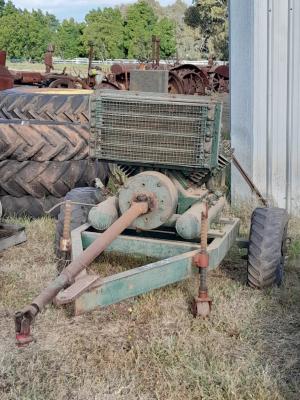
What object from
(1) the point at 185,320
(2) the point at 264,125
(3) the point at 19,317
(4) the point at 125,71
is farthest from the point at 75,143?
(4) the point at 125,71

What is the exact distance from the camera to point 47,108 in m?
6.79

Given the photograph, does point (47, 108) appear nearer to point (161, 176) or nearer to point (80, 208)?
point (80, 208)

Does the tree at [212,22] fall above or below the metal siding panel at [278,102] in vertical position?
above

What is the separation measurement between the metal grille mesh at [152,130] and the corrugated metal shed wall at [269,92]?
2.50 m

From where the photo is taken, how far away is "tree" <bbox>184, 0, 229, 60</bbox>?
51.1 meters

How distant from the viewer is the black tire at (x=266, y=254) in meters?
4.05

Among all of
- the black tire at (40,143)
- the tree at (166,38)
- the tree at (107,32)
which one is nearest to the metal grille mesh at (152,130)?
the black tire at (40,143)

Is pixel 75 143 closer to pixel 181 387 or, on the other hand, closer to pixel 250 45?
pixel 250 45

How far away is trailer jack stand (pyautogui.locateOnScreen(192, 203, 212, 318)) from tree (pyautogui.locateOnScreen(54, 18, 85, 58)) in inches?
2173

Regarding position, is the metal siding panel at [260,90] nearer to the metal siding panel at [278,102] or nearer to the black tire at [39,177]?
the metal siding panel at [278,102]

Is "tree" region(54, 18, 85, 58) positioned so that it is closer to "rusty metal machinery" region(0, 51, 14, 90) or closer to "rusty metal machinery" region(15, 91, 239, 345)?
"rusty metal machinery" region(0, 51, 14, 90)

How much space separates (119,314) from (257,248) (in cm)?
102

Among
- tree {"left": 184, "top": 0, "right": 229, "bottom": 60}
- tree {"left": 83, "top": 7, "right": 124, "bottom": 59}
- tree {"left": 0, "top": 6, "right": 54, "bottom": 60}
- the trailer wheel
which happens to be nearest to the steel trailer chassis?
the trailer wheel

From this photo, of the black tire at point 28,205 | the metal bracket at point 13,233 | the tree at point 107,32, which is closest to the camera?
the metal bracket at point 13,233
